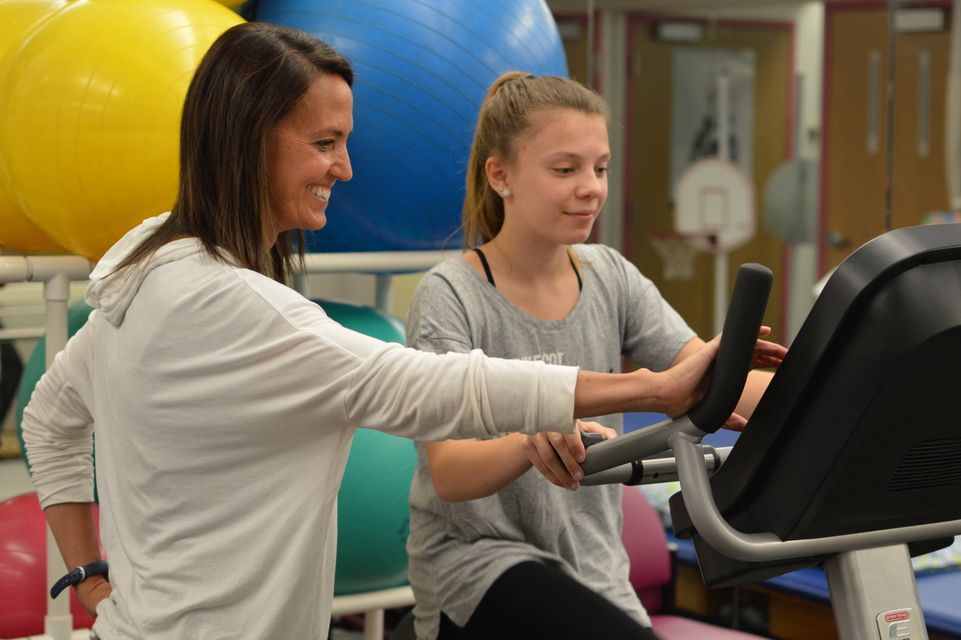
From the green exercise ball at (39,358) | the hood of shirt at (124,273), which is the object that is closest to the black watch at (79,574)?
the hood of shirt at (124,273)

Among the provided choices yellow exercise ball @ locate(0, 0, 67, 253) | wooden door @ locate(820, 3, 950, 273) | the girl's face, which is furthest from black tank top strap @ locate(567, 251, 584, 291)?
wooden door @ locate(820, 3, 950, 273)

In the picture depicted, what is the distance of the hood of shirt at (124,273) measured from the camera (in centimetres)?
132

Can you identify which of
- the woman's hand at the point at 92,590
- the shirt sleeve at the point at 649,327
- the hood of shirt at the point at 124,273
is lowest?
the woman's hand at the point at 92,590

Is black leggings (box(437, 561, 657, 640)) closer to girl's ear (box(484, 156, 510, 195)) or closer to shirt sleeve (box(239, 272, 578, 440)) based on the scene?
shirt sleeve (box(239, 272, 578, 440))

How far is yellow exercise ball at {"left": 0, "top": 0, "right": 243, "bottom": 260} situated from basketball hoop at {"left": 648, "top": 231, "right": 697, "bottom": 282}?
13.9ft

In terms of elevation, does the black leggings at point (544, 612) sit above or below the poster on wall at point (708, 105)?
below

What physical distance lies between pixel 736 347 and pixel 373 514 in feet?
4.36

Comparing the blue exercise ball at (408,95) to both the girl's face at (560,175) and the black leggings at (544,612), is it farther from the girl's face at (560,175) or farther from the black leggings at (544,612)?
the black leggings at (544,612)

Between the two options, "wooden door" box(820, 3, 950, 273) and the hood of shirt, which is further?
"wooden door" box(820, 3, 950, 273)

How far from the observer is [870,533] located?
45.3 inches

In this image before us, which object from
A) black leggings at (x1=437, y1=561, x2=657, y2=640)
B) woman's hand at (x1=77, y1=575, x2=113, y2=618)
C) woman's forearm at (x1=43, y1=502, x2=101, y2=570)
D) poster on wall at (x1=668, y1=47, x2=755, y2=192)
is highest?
poster on wall at (x1=668, y1=47, x2=755, y2=192)

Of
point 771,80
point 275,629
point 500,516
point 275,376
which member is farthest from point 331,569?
point 771,80

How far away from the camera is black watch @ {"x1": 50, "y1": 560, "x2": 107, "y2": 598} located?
1.58 meters

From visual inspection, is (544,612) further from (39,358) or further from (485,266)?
(39,358)
